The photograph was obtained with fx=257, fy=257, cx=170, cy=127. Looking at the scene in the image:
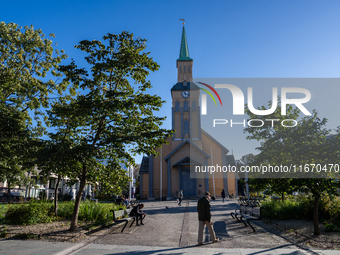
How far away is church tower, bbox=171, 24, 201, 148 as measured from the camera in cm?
3806

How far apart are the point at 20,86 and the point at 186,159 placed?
24.3m

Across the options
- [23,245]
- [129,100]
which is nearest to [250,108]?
[129,100]

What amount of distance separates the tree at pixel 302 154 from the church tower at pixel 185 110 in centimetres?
2713

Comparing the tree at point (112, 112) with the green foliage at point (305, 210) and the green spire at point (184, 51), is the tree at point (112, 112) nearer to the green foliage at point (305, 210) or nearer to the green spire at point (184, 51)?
the green foliage at point (305, 210)

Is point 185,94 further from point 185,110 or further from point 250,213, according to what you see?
point 250,213

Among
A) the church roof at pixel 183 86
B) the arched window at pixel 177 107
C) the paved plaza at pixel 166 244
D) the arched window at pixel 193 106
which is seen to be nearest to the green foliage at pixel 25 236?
the paved plaza at pixel 166 244

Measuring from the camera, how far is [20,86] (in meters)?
12.8

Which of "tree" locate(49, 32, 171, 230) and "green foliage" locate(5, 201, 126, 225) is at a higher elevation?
"tree" locate(49, 32, 171, 230)

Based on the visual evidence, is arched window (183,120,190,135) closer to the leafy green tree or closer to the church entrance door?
the church entrance door

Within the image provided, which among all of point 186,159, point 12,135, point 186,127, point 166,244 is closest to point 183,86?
point 186,127

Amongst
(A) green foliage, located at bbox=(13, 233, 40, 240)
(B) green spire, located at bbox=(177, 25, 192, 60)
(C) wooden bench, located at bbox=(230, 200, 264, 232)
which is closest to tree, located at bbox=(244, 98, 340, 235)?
(C) wooden bench, located at bbox=(230, 200, 264, 232)

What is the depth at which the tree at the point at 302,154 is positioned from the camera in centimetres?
880

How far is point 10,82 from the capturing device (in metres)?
12.6

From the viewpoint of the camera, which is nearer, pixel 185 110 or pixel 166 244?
pixel 166 244
